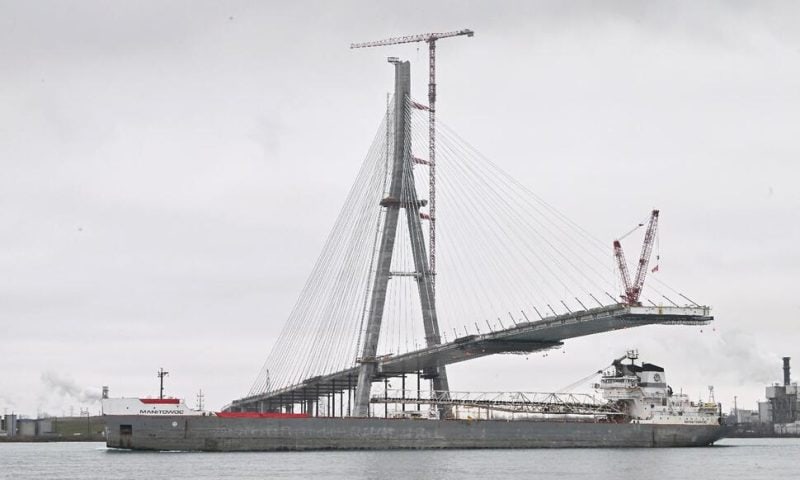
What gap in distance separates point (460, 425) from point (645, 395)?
637 inches

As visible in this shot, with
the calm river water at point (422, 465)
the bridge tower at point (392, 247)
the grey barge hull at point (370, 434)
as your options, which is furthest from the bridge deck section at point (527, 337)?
the calm river water at point (422, 465)

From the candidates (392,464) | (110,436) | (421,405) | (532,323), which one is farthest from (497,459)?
(110,436)

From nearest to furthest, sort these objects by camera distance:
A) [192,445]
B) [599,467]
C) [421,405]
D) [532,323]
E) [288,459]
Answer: [599,467] < [288,459] < [192,445] < [532,323] < [421,405]

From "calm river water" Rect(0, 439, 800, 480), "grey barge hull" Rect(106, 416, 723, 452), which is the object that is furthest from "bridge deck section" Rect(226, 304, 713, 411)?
"calm river water" Rect(0, 439, 800, 480)

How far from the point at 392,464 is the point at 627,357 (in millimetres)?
33685

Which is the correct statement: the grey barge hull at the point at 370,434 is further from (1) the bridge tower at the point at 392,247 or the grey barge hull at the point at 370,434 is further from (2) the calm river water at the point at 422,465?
(1) the bridge tower at the point at 392,247

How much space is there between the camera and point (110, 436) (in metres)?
94.2

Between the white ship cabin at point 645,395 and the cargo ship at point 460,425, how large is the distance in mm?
83

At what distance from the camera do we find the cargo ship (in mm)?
91438

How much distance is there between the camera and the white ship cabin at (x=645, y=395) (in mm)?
101438

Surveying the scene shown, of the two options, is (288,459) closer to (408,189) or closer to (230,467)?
(230,467)

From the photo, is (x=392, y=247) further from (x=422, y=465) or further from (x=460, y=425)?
(x=422, y=465)

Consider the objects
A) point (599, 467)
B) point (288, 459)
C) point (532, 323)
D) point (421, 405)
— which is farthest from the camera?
point (421, 405)

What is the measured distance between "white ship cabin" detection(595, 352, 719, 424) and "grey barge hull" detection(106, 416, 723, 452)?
4.07ft
